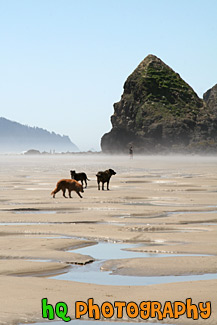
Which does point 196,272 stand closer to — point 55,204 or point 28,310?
point 28,310

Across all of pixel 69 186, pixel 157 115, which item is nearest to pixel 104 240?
pixel 69 186

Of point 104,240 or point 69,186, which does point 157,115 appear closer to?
point 69,186

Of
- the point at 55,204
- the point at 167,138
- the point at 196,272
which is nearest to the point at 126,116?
the point at 167,138

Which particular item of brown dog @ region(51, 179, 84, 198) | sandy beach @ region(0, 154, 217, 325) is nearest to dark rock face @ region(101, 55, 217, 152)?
brown dog @ region(51, 179, 84, 198)

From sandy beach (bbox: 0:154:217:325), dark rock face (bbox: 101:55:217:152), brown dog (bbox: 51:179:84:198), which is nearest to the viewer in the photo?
sandy beach (bbox: 0:154:217:325)

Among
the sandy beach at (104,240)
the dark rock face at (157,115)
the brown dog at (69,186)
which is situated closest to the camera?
the sandy beach at (104,240)

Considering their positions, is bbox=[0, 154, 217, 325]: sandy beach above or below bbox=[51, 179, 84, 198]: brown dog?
below

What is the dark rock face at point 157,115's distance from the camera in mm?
166625

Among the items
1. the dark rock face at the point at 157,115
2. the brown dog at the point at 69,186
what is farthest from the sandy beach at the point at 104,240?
the dark rock face at the point at 157,115

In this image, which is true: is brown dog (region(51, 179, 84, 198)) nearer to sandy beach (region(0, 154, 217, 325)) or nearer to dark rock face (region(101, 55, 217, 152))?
sandy beach (region(0, 154, 217, 325))

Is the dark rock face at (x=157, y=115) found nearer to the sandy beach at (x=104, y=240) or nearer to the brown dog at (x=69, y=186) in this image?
the brown dog at (x=69, y=186)

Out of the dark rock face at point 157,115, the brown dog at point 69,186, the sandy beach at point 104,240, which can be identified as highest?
the dark rock face at point 157,115

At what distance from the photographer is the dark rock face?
16662 centimetres

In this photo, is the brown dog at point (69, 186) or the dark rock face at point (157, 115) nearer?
the brown dog at point (69, 186)
